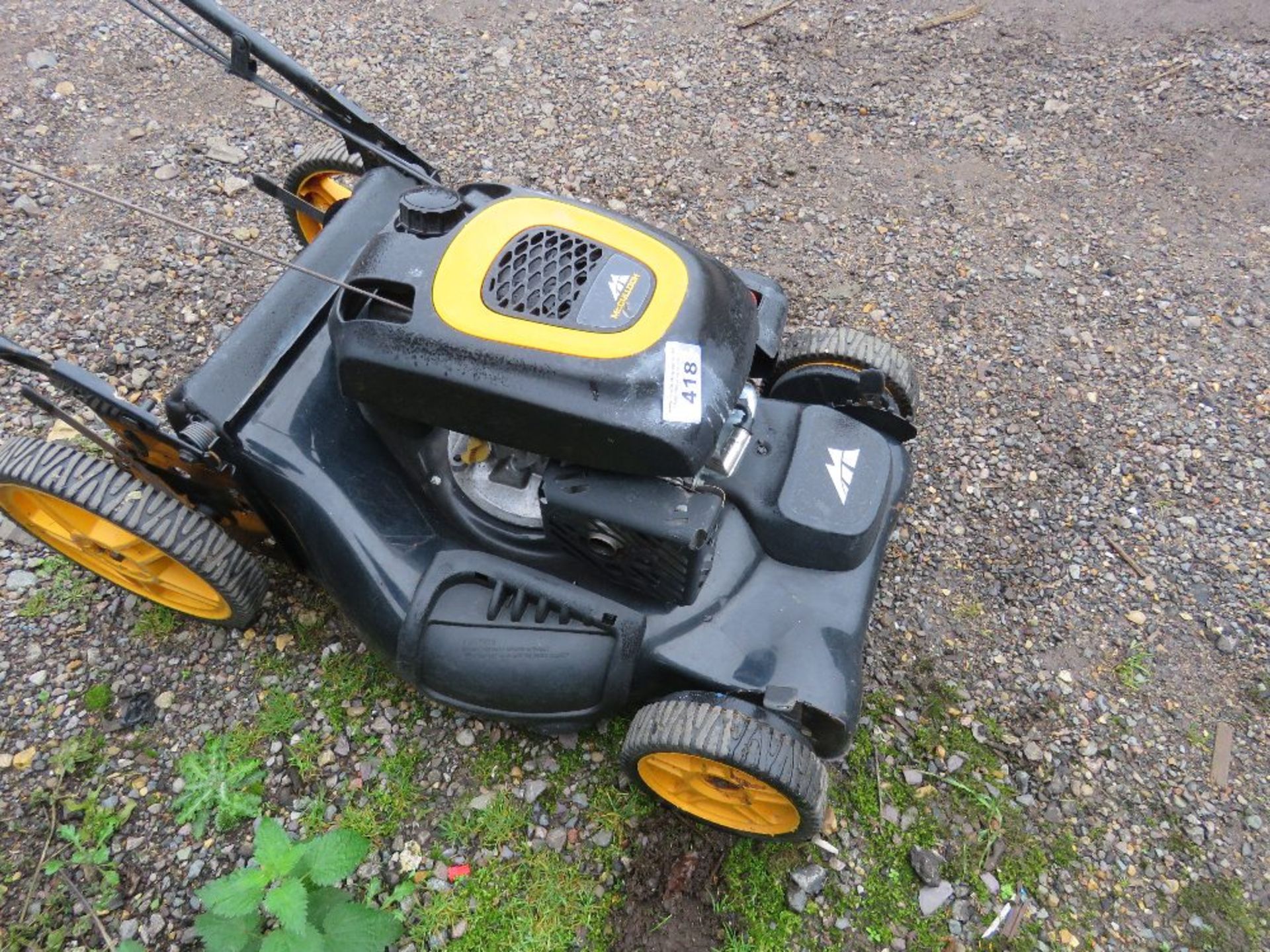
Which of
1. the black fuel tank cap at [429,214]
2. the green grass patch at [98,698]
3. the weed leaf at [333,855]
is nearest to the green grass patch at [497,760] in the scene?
the weed leaf at [333,855]

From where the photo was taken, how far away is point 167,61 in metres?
3.70

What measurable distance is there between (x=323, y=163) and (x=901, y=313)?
178 cm

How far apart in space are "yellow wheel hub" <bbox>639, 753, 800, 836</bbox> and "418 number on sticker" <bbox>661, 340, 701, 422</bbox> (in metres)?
0.62

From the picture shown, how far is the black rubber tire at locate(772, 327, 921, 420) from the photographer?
2248 mm

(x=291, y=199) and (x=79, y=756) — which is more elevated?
(x=291, y=199)

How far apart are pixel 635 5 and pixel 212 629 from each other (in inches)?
123

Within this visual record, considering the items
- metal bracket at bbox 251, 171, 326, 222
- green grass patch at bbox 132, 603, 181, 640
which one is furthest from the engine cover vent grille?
green grass patch at bbox 132, 603, 181, 640

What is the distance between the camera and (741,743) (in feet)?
5.52

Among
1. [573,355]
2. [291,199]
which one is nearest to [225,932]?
[573,355]

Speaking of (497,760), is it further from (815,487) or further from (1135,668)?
(1135,668)

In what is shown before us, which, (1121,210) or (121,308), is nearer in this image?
(121,308)

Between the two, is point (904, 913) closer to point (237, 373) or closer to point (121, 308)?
point (237, 373)

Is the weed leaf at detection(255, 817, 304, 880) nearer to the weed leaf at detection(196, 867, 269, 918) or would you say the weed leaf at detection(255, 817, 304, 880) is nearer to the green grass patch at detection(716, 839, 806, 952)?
the weed leaf at detection(196, 867, 269, 918)

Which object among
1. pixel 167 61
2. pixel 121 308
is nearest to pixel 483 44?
pixel 167 61
